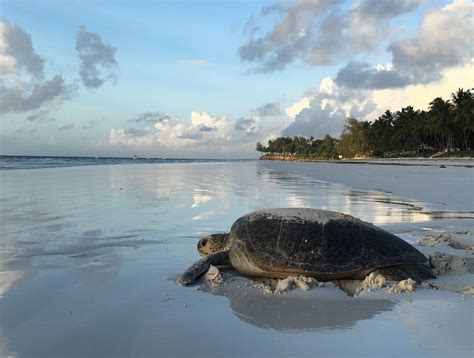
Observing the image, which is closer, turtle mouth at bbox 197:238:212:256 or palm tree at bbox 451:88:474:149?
turtle mouth at bbox 197:238:212:256

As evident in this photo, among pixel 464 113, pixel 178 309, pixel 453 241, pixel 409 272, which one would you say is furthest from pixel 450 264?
pixel 464 113

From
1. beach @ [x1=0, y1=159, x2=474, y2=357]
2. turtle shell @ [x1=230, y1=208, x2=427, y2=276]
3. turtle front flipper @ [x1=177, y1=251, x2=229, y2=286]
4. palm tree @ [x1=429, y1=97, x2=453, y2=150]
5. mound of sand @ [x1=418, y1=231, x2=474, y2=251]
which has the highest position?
palm tree @ [x1=429, y1=97, x2=453, y2=150]

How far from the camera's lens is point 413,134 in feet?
327

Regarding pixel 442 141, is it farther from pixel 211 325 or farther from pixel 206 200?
pixel 211 325

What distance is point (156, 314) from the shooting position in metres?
3.84

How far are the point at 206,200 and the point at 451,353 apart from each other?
1050 centimetres

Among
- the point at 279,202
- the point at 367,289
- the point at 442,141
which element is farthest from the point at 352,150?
the point at 367,289

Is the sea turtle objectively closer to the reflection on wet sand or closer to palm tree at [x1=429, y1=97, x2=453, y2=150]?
the reflection on wet sand

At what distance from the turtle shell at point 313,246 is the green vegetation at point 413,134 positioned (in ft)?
250

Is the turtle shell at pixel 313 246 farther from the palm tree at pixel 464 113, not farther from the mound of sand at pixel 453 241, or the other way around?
the palm tree at pixel 464 113

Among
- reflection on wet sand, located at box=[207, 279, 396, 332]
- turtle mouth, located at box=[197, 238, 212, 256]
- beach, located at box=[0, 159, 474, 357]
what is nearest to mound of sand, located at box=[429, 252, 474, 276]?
beach, located at box=[0, 159, 474, 357]

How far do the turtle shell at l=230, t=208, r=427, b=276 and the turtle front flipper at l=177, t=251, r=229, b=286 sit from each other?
123mm

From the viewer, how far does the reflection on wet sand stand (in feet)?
12.0

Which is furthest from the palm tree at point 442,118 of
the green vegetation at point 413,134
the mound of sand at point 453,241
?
the mound of sand at point 453,241
